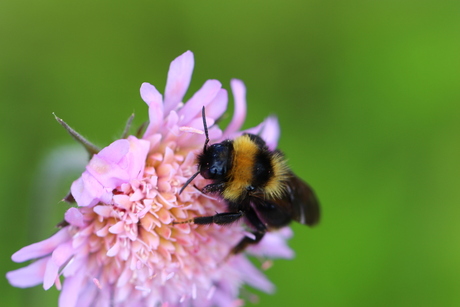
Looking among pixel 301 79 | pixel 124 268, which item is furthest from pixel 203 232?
pixel 301 79

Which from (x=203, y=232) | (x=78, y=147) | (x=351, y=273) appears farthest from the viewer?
(x=351, y=273)

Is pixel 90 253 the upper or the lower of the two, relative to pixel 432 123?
lower

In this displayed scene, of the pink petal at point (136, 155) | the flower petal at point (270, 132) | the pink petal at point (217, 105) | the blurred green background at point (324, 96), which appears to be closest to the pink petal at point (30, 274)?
the pink petal at point (136, 155)

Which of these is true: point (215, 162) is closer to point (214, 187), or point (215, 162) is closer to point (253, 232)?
point (214, 187)

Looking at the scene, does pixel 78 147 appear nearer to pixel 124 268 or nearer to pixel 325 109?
pixel 124 268

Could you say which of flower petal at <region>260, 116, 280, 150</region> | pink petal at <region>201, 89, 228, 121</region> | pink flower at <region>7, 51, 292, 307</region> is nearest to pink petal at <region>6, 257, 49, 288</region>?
pink flower at <region>7, 51, 292, 307</region>

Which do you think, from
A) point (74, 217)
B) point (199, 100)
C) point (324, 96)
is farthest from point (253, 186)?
point (324, 96)

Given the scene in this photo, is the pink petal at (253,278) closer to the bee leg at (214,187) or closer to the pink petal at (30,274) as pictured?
the bee leg at (214,187)
